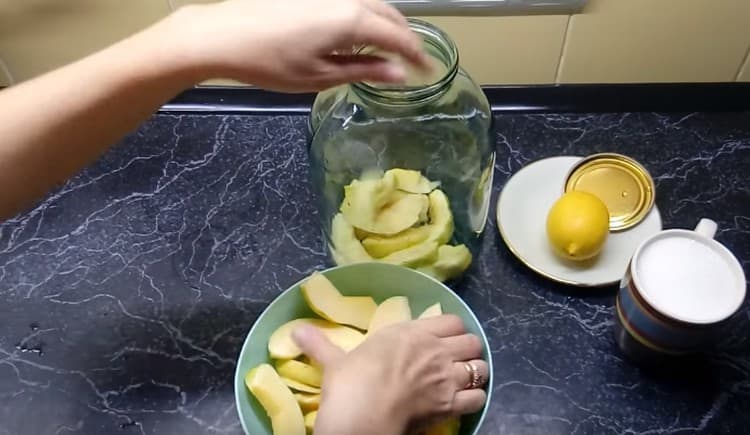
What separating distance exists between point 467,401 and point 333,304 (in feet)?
0.42

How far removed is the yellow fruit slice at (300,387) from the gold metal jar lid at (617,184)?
1.01 ft

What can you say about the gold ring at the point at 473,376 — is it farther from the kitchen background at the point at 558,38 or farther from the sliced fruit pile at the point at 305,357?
the kitchen background at the point at 558,38

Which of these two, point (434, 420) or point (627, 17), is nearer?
point (434, 420)

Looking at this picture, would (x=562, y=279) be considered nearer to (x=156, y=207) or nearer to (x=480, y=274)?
(x=480, y=274)

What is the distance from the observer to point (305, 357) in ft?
2.01

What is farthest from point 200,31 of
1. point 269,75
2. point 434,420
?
point 434,420

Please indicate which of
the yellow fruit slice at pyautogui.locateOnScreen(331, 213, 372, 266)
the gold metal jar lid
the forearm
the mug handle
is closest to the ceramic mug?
the mug handle

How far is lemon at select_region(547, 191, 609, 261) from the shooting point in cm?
67

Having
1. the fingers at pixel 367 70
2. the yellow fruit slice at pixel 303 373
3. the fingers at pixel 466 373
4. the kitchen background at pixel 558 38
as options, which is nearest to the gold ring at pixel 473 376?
the fingers at pixel 466 373

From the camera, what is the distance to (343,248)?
2.22ft

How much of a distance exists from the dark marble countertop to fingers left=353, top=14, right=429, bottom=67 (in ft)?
0.95

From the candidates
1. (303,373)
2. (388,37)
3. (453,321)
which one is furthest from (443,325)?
Result: (388,37)

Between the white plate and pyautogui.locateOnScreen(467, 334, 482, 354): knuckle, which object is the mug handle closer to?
the white plate

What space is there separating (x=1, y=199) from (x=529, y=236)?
438mm
